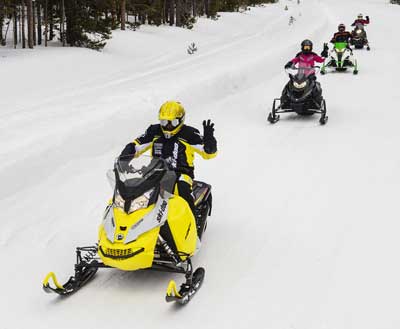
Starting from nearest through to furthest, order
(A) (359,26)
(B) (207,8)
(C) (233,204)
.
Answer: (C) (233,204), (A) (359,26), (B) (207,8)

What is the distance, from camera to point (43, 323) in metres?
4.68

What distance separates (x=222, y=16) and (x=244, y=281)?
1925 inches

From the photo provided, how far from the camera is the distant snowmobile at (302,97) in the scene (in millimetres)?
12352

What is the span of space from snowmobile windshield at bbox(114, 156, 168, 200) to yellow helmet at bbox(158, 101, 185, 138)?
93 cm

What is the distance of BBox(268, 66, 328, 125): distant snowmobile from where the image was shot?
486 inches

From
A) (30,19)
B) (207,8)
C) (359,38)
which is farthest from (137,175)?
(207,8)

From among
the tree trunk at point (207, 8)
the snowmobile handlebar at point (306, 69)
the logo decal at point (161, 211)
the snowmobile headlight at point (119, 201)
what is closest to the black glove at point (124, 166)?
the snowmobile headlight at point (119, 201)

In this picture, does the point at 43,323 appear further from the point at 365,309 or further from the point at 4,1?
the point at 4,1

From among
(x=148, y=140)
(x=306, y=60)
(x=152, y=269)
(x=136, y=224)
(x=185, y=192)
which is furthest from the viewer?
(x=306, y=60)

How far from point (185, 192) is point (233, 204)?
2.15 m

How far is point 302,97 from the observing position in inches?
486

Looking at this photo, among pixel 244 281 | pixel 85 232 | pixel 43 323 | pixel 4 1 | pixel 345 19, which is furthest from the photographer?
pixel 345 19

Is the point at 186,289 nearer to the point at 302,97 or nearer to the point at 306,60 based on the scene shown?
the point at 302,97

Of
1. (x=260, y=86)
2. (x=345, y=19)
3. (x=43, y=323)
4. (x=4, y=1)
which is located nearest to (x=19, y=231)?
(x=43, y=323)
